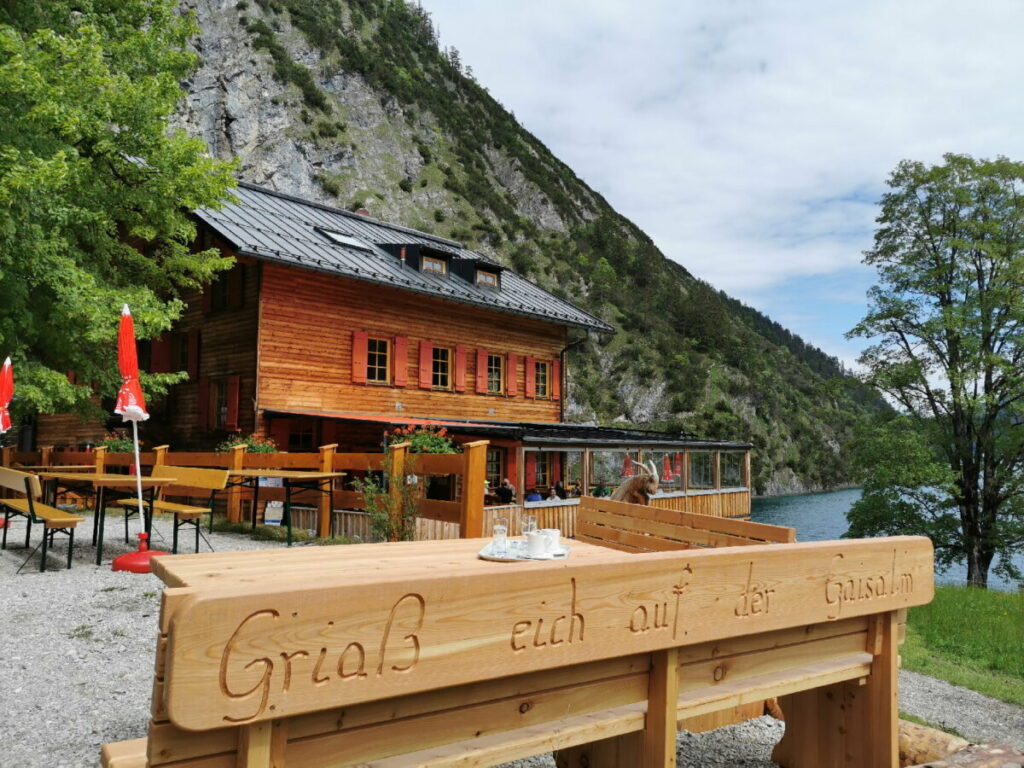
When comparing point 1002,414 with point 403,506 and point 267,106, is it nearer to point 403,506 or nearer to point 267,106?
point 403,506

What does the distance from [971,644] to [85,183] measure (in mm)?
16250

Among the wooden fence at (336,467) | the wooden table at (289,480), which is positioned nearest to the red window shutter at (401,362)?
the wooden fence at (336,467)

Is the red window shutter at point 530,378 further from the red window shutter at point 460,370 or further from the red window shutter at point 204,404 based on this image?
the red window shutter at point 204,404

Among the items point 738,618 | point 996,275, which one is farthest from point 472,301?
point 738,618

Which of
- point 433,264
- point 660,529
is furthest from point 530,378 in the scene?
point 660,529

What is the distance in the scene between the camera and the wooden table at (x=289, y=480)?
993cm

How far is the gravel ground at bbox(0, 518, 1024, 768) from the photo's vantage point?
3.71 metres

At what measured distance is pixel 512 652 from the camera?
5.97 feet

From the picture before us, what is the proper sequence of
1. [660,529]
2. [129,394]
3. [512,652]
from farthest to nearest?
1. [129,394]
2. [660,529]
3. [512,652]

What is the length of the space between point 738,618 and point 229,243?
55.6 ft

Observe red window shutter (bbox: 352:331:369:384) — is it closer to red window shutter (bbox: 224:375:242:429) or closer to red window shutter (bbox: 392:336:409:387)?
red window shutter (bbox: 392:336:409:387)

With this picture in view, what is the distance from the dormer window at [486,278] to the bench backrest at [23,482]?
616 inches

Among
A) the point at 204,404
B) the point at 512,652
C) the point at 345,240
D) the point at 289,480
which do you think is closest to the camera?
the point at 512,652

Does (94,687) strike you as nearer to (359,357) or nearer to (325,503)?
(325,503)
